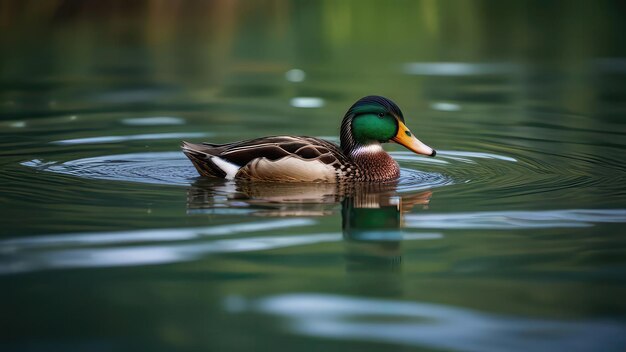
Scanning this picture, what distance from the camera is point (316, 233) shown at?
8477 mm

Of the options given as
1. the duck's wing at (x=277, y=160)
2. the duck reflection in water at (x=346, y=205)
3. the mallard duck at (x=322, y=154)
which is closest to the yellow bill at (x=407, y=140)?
the mallard duck at (x=322, y=154)

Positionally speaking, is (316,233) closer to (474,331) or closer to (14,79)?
(474,331)

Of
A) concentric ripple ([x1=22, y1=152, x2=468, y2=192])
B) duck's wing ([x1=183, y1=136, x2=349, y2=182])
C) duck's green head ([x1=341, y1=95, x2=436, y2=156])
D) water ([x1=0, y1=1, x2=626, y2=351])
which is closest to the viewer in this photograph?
water ([x1=0, y1=1, x2=626, y2=351])

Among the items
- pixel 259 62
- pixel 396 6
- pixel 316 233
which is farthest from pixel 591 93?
pixel 396 6

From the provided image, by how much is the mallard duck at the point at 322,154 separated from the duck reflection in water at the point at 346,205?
11 cm

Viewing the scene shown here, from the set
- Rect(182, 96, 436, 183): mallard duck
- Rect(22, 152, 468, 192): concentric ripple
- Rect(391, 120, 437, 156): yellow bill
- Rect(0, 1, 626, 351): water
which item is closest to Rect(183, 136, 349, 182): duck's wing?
Rect(182, 96, 436, 183): mallard duck

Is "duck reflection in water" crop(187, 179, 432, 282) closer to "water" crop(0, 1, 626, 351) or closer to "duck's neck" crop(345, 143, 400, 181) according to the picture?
"water" crop(0, 1, 626, 351)

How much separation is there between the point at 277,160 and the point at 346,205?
45.9 inches

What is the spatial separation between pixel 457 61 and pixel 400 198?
49.1ft

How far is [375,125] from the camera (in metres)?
11.2

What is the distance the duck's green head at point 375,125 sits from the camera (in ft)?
36.7

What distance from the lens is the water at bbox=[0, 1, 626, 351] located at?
6.28m

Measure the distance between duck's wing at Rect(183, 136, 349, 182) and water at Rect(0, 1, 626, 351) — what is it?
0.17m

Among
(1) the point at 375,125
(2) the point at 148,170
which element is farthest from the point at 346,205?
(2) the point at 148,170
